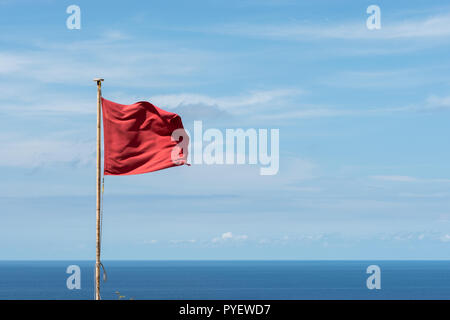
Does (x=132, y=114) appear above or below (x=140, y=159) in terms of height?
above

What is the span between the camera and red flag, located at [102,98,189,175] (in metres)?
24.8

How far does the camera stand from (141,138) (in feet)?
82.8

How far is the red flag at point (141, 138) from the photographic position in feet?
81.5
